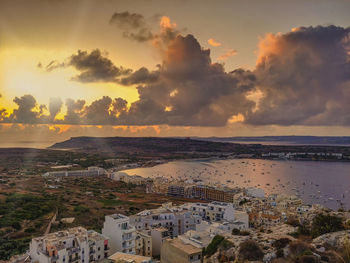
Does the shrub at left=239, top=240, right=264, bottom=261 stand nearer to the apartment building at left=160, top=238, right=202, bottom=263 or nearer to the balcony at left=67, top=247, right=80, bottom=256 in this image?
the apartment building at left=160, top=238, right=202, bottom=263

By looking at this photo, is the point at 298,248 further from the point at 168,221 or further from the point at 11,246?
the point at 11,246

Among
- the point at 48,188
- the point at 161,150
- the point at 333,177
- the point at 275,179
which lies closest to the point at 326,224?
the point at 48,188

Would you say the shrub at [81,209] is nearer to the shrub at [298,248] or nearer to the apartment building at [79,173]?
the shrub at [298,248]

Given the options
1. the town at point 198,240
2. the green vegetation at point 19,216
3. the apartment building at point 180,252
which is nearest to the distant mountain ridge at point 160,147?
the green vegetation at point 19,216

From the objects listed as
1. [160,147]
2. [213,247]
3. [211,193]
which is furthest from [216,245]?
[160,147]

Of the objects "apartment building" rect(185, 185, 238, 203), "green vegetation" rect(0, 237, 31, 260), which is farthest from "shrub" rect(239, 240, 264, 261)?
"apartment building" rect(185, 185, 238, 203)

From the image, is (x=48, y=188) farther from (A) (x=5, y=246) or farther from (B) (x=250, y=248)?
(B) (x=250, y=248)
